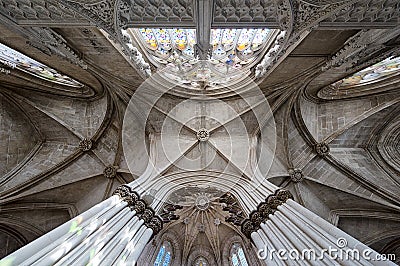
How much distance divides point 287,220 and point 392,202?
5259 mm

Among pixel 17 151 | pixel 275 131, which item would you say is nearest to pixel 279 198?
pixel 275 131

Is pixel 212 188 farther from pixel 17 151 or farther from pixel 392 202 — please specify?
pixel 17 151

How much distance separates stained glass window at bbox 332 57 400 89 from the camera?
1003 centimetres

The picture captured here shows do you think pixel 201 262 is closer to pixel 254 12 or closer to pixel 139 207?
pixel 139 207

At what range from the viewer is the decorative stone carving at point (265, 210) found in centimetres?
809

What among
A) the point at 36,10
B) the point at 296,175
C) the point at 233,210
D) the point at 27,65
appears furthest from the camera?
the point at 296,175

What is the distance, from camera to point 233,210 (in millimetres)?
9523

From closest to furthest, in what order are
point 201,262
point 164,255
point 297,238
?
point 297,238
point 164,255
point 201,262

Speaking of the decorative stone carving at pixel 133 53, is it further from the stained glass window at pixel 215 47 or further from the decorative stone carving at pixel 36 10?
the stained glass window at pixel 215 47

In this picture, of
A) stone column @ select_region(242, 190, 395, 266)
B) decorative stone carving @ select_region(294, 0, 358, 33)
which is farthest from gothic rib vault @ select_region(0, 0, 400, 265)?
decorative stone carving @ select_region(294, 0, 358, 33)

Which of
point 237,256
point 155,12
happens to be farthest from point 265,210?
point 237,256

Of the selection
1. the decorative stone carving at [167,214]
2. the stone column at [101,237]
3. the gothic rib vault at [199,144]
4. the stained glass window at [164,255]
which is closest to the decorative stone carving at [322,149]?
the gothic rib vault at [199,144]

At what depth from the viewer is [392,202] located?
10.5 meters

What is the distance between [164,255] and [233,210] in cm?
549
